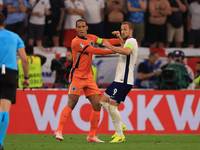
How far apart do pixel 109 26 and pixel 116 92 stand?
213 inches

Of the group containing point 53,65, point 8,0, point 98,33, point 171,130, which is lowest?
point 171,130

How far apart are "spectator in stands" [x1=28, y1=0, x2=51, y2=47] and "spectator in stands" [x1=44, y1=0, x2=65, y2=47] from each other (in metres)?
0.15

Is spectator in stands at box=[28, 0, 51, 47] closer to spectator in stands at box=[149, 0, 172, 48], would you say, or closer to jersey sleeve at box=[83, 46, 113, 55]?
spectator in stands at box=[149, 0, 172, 48]

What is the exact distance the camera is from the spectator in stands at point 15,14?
36.4ft

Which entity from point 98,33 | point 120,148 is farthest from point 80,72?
point 98,33

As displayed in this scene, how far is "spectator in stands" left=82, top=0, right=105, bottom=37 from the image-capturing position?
1173 cm

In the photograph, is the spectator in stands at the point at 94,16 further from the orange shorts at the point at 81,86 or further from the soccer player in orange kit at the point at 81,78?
the orange shorts at the point at 81,86

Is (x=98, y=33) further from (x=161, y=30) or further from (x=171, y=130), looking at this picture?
(x=171, y=130)

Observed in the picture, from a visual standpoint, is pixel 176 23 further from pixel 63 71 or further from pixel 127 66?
pixel 127 66

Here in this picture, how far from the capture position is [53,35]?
11773 millimetres

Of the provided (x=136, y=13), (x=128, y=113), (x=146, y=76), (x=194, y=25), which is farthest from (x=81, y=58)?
(x=194, y=25)

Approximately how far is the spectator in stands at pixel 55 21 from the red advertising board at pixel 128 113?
2857 mm

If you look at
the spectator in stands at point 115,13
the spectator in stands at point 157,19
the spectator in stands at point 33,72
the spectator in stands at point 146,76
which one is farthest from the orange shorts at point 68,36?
the spectator in stands at point 146,76

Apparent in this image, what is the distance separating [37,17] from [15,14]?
25.5 inches
